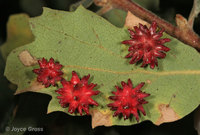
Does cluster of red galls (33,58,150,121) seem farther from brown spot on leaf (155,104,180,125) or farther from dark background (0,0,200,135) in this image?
dark background (0,0,200,135)

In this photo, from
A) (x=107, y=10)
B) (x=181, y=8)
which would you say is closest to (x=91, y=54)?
(x=107, y=10)

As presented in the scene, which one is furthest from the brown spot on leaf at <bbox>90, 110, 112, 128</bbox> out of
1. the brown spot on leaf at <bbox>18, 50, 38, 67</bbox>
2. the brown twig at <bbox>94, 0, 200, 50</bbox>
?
the brown twig at <bbox>94, 0, 200, 50</bbox>

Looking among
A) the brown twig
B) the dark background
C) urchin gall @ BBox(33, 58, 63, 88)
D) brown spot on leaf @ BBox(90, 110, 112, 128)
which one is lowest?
the dark background

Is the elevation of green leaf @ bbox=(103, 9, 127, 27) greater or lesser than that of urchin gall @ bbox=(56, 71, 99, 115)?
greater

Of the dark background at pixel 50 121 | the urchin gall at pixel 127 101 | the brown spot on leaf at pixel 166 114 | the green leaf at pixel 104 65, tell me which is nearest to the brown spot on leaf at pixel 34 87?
the green leaf at pixel 104 65

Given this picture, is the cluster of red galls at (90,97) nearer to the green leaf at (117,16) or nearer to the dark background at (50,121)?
the dark background at (50,121)

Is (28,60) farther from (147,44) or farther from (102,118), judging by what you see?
(147,44)

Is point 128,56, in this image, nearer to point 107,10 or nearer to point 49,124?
point 107,10
